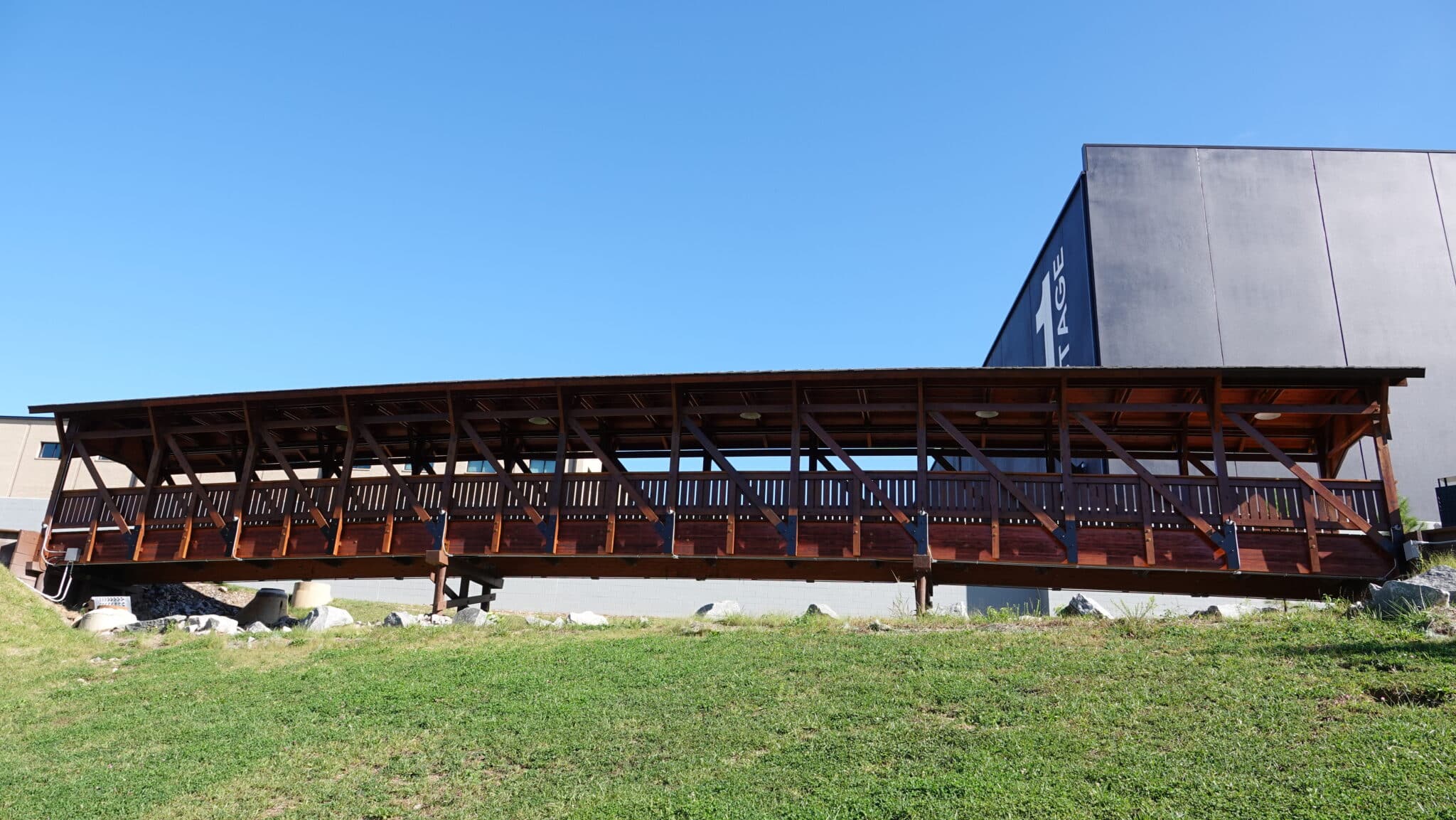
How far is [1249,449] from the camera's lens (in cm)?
2062

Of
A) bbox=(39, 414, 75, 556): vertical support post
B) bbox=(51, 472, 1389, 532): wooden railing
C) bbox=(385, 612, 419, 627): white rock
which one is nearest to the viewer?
bbox=(51, 472, 1389, 532): wooden railing

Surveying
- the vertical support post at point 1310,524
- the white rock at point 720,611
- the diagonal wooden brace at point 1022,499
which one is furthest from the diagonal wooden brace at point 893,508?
the vertical support post at point 1310,524

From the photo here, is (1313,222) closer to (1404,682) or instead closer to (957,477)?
(957,477)

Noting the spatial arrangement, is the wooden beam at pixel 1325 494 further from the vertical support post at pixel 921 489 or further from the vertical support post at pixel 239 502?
the vertical support post at pixel 239 502

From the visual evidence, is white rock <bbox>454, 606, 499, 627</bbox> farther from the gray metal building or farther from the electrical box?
the electrical box

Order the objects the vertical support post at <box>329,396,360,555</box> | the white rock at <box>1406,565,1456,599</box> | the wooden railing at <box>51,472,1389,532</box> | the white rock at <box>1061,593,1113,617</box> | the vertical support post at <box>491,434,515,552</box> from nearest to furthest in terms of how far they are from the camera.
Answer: the white rock at <box>1406,565,1456,599</box> < the white rock at <box>1061,593,1113,617</box> < the wooden railing at <box>51,472,1389,532</box> < the vertical support post at <box>491,434,515,552</box> < the vertical support post at <box>329,396,360,555</box>

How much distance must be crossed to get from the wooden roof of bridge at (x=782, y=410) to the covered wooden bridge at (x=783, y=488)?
0.21 feet

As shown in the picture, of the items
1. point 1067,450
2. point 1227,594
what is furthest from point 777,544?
point 1227,594

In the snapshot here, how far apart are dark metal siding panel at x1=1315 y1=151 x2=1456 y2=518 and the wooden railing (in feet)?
27.5

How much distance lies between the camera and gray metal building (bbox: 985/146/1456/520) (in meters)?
23.5

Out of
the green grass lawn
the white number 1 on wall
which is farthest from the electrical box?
the white number 1 on wall

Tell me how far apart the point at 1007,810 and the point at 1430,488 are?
20.6 metres

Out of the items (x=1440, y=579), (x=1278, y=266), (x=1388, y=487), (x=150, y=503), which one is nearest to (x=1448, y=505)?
(x=1388, y=487)

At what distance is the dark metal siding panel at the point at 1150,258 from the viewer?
931 inches
